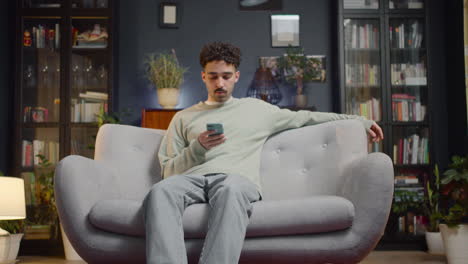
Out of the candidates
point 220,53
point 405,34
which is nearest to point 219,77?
point 220,53

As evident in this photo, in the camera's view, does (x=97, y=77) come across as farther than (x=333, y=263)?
Yes

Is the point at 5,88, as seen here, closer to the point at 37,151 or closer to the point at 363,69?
the point at 37,151

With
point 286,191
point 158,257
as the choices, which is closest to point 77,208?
point 158,257

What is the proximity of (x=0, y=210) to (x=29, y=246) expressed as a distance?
4.22 ft

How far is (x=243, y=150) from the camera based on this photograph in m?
2.49

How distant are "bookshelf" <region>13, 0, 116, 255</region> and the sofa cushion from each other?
2.70 meters

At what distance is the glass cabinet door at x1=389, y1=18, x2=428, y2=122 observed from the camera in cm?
485

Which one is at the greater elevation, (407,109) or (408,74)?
(408,74)

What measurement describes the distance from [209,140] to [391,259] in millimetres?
2327

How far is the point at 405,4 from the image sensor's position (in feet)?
16.1

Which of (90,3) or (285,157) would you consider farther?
(90,3)

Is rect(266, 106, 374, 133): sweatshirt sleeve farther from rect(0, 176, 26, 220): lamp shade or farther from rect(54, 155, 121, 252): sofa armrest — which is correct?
rect(0, 176, 26, 220): lamp shade

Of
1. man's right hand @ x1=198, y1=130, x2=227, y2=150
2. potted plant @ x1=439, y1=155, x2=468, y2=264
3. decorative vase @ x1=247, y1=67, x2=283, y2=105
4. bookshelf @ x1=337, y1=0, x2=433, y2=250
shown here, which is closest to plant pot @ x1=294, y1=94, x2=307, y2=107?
decorative vase @ x1=247, y1=67, x2=283, y2=105

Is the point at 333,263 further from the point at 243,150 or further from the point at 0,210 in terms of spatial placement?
the point at 0,210
